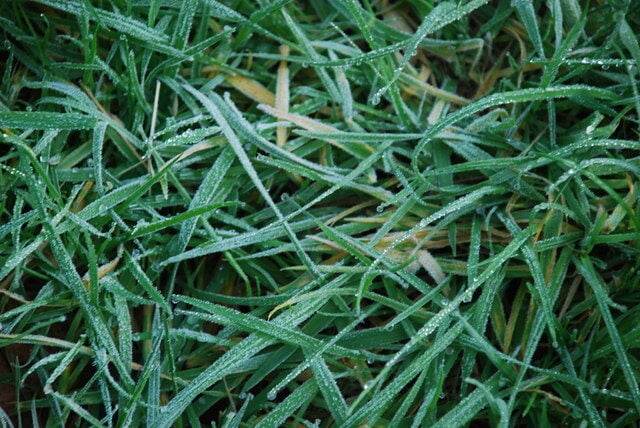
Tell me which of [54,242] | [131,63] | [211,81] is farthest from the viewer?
[211,81]

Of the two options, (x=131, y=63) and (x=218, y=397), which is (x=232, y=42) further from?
(x=218, y=397)

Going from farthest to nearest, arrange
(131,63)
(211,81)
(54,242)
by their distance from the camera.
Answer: (211,81), (131,63), (54,242)

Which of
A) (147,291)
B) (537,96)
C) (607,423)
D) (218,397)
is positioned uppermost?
(537,96)

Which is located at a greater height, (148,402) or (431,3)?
(431,3)

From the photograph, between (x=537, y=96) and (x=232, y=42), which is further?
(x=232, y=42)

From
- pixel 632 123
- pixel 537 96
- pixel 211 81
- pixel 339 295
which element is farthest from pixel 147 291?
pixel 632 123

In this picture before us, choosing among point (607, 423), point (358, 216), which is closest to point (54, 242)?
point (358, 216)

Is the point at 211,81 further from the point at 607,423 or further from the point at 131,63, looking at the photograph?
the point at 607,423
